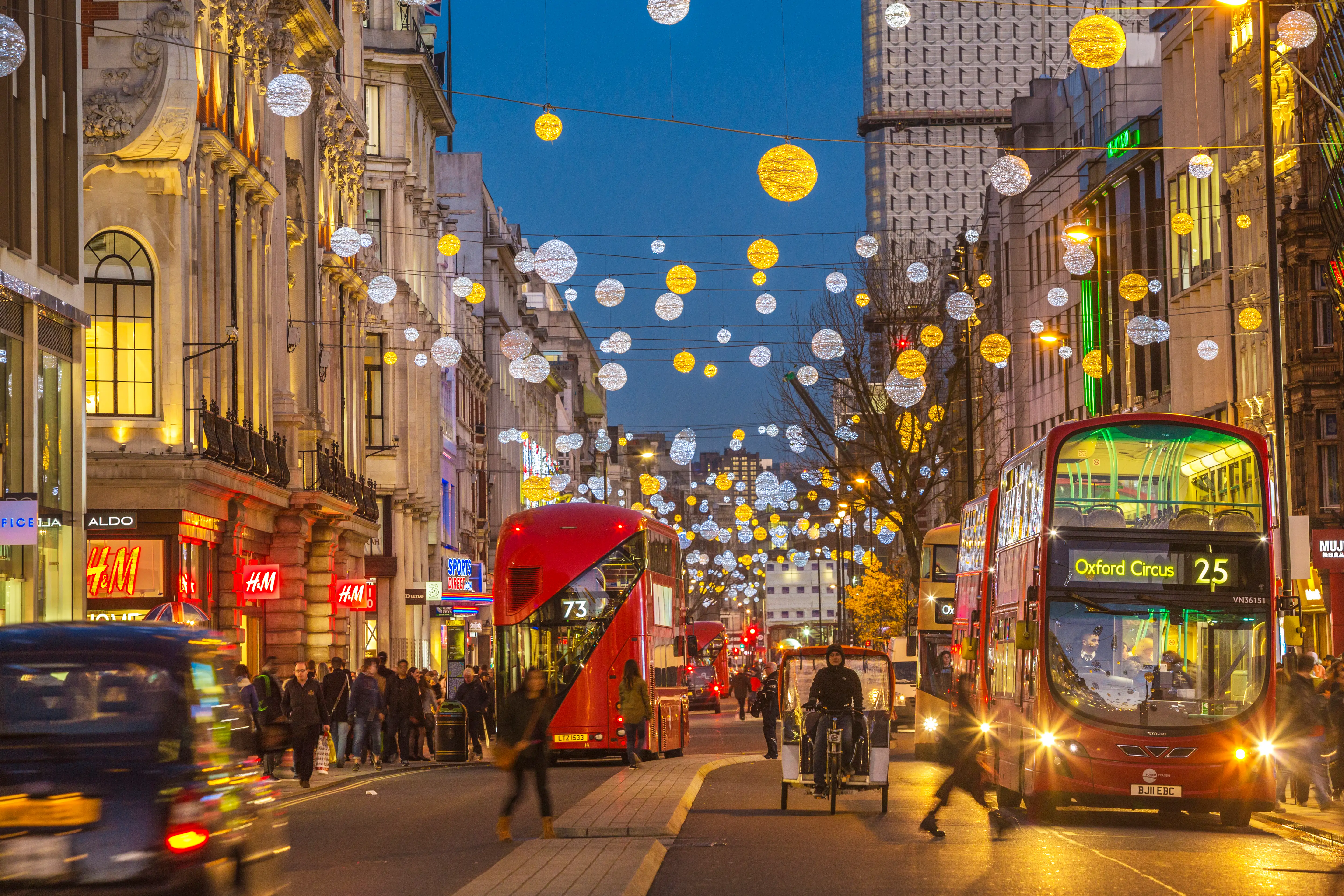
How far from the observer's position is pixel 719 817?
69.2ft

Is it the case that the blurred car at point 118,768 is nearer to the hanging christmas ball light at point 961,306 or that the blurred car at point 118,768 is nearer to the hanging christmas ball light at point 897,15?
the hanging christmas ball light at point 897,15

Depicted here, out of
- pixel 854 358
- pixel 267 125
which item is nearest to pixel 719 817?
pixel 267 125

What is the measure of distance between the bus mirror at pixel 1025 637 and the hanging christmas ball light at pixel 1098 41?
6.01 m

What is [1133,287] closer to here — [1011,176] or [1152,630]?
[1011,176]

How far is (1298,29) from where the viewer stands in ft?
79.4

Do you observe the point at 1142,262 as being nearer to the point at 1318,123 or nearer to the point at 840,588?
the point at 1318,123

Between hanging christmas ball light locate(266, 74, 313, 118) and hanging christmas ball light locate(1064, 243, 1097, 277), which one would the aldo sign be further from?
hanging christmas ball light locate(1064, 243, 1097, 277)

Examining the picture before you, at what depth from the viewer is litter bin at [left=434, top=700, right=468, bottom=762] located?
34.7 metres

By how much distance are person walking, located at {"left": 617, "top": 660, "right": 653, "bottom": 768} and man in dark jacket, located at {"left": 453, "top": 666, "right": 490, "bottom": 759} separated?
791 cm

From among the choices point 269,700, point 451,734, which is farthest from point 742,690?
Result: point 269,700

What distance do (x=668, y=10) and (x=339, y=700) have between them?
15368mm

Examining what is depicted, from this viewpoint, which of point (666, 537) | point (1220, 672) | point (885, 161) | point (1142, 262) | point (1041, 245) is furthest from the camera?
point (885, 161)

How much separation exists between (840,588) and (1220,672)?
220ft

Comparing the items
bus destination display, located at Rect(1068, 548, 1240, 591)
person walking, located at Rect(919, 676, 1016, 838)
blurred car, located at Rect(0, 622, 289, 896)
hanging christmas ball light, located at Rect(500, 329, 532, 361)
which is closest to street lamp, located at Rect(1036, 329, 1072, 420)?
hanging christmas ball light, located at Rect(500, 329, 532, 361)
